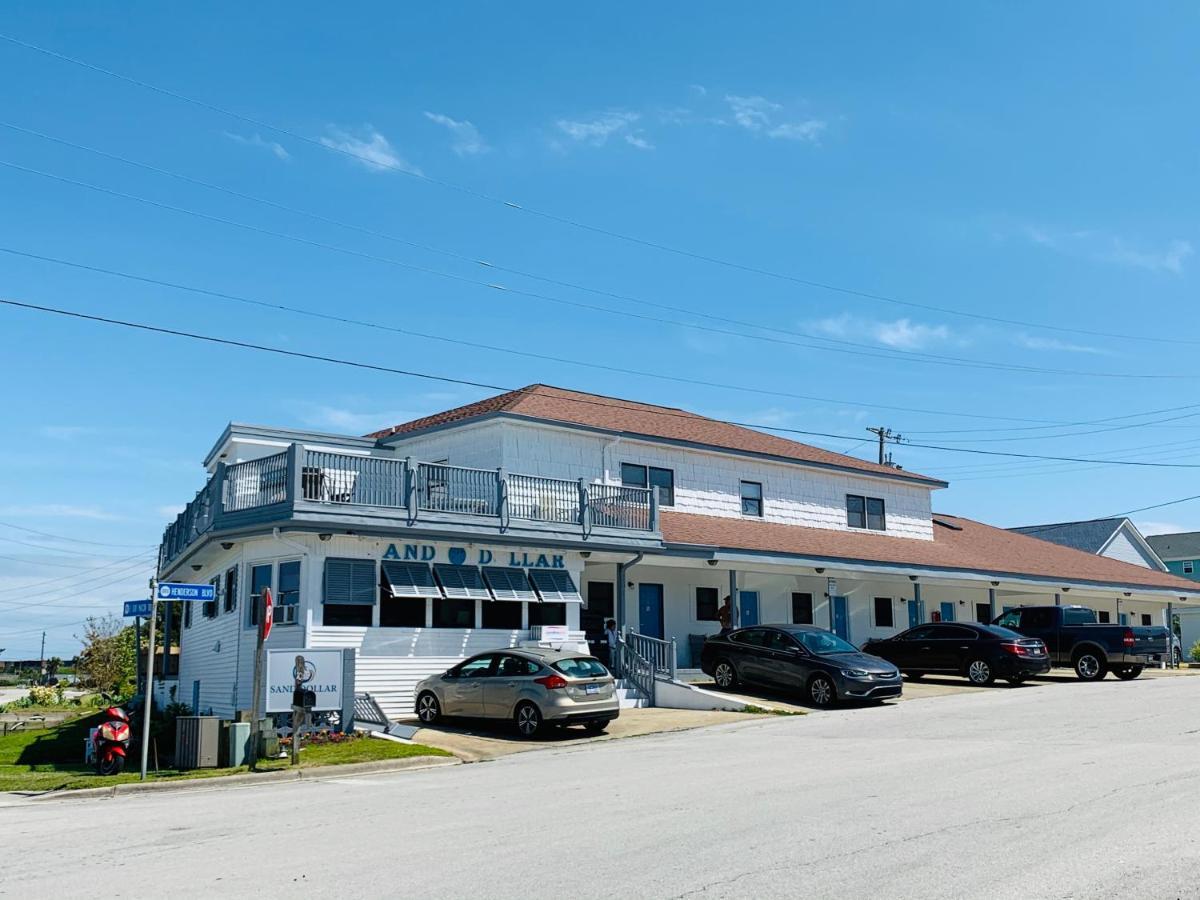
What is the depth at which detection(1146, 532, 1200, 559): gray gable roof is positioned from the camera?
77125mm

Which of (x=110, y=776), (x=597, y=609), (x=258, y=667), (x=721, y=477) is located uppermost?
(x=721, y=477)

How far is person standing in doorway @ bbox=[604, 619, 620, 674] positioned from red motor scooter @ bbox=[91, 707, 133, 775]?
1099 centimetres

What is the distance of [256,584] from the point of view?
2284 cm

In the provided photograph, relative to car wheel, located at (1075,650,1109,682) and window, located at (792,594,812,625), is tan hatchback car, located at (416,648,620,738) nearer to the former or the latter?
window, located at (792,594,812,625)

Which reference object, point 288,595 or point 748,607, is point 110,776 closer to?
point 288,595

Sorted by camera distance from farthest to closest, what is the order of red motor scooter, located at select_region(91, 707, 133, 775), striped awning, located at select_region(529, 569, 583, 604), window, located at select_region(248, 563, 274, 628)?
striped awning, located at select_region(529, 569, 583, 604) < window, located at select_region(248, 563, 274, 628) < red motor scooter, located at select_region(91, 707, 133, 775)

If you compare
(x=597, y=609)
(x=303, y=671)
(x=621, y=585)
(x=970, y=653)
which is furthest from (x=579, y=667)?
(x=970, y=653)

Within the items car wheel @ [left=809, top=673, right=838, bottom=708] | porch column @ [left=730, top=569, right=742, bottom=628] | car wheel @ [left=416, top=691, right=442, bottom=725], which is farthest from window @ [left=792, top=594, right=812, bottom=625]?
car wheel @ [left=416, top=691, right=442, bottom=725]

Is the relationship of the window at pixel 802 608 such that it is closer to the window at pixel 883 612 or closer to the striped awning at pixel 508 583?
the window at pixel 883 612

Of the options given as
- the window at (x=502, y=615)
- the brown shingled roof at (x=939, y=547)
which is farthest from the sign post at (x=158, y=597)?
the brown shingled roof at (x=939, y=547)

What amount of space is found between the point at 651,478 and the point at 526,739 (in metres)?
12.3

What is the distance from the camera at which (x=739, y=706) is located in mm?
22812

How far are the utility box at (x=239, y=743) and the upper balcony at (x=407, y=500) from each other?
4590 millimetres

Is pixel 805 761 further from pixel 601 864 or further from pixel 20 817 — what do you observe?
pixel 20 817
